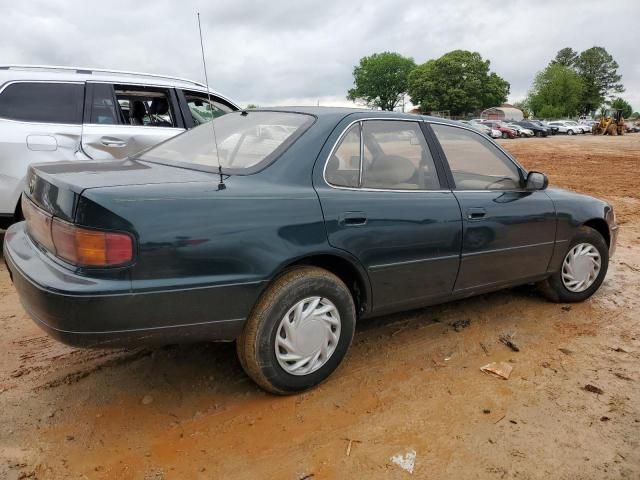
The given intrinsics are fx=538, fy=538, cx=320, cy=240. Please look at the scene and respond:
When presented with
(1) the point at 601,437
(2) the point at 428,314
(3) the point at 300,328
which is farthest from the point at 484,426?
(2) the point at 428,314

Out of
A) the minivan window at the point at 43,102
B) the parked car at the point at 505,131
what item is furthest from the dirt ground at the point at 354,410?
the parked car at the point at 505,131

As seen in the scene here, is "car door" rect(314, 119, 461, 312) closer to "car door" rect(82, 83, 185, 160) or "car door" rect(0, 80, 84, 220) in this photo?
"car door" rect(82, 83, 185, 160)

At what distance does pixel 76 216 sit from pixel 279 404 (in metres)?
1.36

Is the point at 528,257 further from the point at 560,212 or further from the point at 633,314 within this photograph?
the point at 633,314

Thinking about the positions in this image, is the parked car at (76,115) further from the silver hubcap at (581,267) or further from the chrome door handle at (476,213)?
the silver hubcap at (581,267)

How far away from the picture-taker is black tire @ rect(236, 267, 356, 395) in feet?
8.67

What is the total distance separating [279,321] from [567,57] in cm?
11393

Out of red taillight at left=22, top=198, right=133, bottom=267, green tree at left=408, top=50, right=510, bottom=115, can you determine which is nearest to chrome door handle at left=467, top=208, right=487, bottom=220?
red taillight at left=22, top=198, right=133, bottom=267

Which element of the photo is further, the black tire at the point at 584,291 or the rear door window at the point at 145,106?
the rear door window at the point at 145,106

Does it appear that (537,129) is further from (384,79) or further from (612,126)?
(384,79)

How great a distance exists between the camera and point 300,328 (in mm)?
2770

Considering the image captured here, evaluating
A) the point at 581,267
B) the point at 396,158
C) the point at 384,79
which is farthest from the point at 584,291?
the point at 384,79

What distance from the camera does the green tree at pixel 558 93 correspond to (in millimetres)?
85938

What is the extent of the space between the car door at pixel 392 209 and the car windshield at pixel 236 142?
273 millimetres
